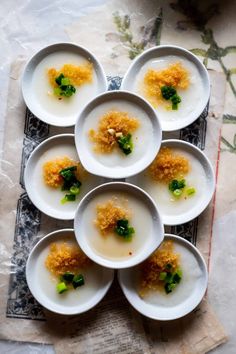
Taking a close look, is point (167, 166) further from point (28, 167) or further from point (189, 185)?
point (28, 167)

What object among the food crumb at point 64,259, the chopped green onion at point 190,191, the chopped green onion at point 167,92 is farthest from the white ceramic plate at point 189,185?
the food crumb at point 64,259

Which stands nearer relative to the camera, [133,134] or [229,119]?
[133,134]

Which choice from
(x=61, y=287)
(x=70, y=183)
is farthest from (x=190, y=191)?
(x=61, y=287)

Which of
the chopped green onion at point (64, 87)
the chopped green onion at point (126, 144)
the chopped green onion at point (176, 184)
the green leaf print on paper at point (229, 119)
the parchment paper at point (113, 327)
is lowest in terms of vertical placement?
the parchment paper at point (113, 327)

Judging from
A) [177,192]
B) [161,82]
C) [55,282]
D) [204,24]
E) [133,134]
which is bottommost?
[55,282]

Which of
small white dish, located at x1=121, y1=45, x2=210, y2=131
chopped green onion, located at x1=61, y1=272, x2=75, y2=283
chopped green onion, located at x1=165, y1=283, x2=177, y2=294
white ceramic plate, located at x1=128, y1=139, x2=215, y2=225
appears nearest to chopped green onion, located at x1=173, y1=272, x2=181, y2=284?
chopped green onion, located at x1=165, y1=283, x2=177, y2=294

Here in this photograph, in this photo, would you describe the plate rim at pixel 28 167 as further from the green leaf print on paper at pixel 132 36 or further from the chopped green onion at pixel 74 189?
the green leaf print on paper at pixel 132 36
